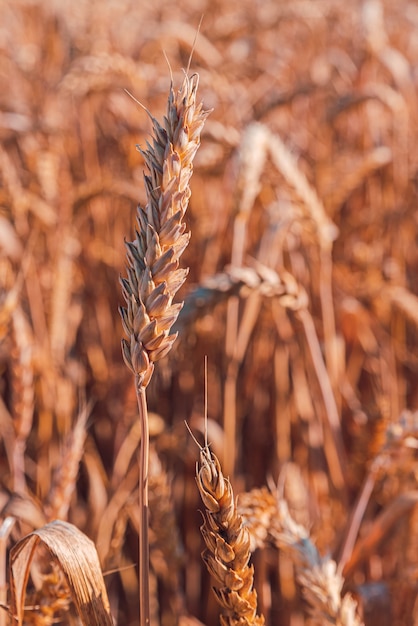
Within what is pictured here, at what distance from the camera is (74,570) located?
64 cm

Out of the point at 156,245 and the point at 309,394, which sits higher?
the point at 156,245

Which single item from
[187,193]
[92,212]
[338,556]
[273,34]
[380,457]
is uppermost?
[273,34]

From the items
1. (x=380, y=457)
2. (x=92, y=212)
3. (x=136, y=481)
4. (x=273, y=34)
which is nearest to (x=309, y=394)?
(x=136, y=481)

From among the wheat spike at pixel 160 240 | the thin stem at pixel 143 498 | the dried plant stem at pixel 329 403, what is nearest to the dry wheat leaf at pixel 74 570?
the thin stem at pixel 143 498

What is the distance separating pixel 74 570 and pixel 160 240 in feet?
1.04

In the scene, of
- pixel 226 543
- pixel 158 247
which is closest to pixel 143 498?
pixel 226 543

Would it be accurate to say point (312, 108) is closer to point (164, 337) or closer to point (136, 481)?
point (136, 481)

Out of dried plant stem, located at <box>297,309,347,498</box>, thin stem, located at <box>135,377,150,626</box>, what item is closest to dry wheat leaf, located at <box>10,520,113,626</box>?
thin stem, located at <box>135,377,150,626</box>

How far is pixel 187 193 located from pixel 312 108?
2705mm

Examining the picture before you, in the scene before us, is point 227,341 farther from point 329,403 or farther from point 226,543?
point 226,543

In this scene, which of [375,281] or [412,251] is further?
[412,251]

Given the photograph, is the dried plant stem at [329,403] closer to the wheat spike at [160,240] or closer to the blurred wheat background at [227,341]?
the blurred wheat background at [227,341]

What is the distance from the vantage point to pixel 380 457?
42.6 inches

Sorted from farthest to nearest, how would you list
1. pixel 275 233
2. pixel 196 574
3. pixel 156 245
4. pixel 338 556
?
pixel 275 233 → pixel 196 574 → pixel 338 556 → pixel 156 245
